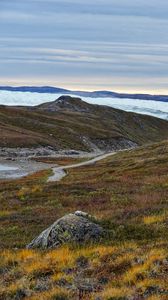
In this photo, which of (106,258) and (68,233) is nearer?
(106,258)

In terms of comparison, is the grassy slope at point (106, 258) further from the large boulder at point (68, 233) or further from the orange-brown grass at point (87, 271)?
the large boulder at point (68, 233)

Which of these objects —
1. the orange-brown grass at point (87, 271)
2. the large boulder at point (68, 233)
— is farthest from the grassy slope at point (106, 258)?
the large boulder at point (68, 233)

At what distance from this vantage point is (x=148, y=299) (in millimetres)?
12266

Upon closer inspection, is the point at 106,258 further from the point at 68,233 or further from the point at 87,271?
the point at 68,233

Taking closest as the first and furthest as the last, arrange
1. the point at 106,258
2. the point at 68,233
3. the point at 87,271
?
1. the point at 87,271
2. the point at 106,258
3. the point at 68,233

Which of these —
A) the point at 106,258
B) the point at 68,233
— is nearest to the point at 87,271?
the point at 106,258

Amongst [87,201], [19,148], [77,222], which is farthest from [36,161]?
[77,222]

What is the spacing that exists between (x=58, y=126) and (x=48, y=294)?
18605cm

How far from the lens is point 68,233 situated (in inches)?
749

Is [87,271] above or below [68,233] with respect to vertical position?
below

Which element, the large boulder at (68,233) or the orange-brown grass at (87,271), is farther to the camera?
the large boulder at (68,233)

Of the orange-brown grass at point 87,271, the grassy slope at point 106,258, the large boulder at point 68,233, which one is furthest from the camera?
the large boulder at point 68,233

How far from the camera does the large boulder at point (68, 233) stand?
1894 centimetres

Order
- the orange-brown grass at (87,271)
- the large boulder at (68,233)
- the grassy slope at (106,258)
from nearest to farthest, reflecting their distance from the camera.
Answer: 1. the orange-brown grass at (87,271)
2. the grassy slope at (106,258)
3. the large boulder at (68,233)
